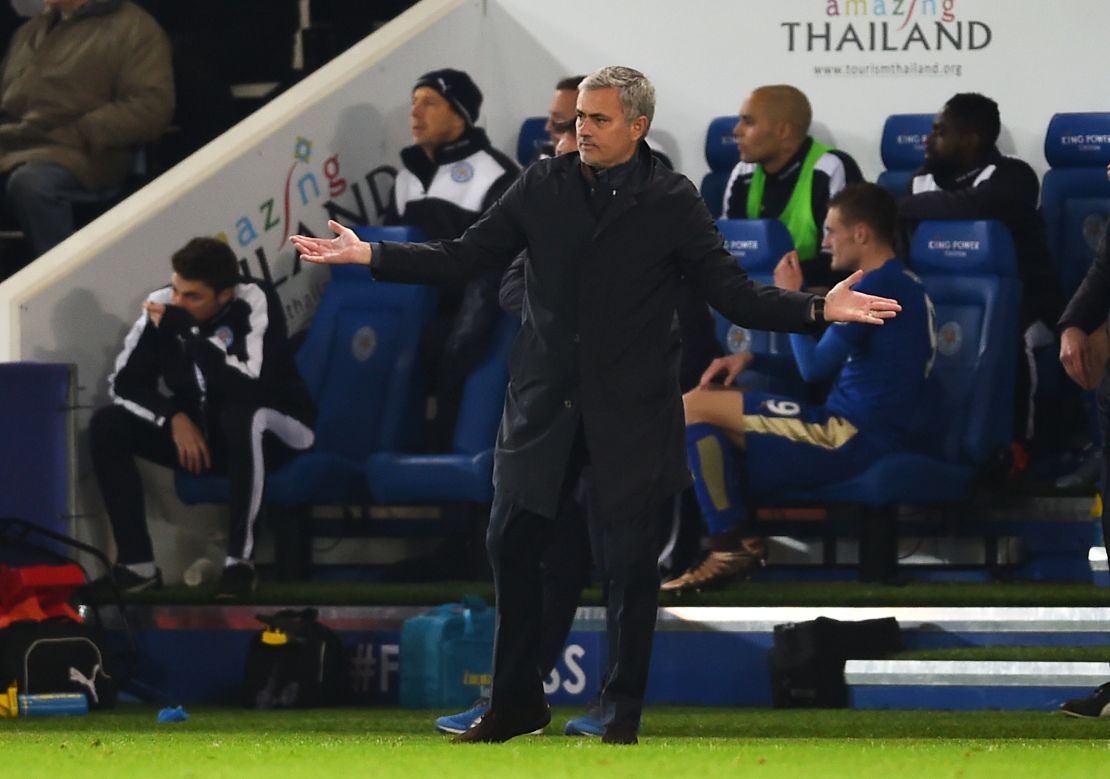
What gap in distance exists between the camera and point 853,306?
17.0ft

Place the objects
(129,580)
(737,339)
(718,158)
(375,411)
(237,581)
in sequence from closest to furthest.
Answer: (237,581)
(129,580)
(737,339)
(375,411)
(718,158)

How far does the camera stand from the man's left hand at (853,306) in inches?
204

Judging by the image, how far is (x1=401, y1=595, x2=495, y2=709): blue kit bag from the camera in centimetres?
746

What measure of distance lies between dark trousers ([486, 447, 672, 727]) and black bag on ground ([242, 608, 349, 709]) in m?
2.14

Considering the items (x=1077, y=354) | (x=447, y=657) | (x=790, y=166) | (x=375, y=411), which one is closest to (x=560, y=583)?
(x=447, y=657)

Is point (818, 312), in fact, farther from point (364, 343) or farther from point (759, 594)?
point (364, 343)

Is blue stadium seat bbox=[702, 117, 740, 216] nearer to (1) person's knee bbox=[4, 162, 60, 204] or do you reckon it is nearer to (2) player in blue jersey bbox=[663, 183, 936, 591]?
(2) player in blue jersey bbox=[663, 183, 936, 591]

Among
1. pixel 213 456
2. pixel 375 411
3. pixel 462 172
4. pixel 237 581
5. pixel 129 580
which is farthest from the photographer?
pixel 462 172

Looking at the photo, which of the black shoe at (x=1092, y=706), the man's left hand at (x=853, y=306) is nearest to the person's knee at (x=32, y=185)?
the black shoe at (x=1092, y=706)

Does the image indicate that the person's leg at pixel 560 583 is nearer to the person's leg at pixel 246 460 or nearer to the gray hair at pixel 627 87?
the gray hair at pixel 627 87

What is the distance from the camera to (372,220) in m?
9.90

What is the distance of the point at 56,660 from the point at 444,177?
2781 millimetres

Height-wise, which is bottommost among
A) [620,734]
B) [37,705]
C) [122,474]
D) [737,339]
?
[37,705]

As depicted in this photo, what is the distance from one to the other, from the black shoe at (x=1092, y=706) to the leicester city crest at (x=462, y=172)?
3.65 m
